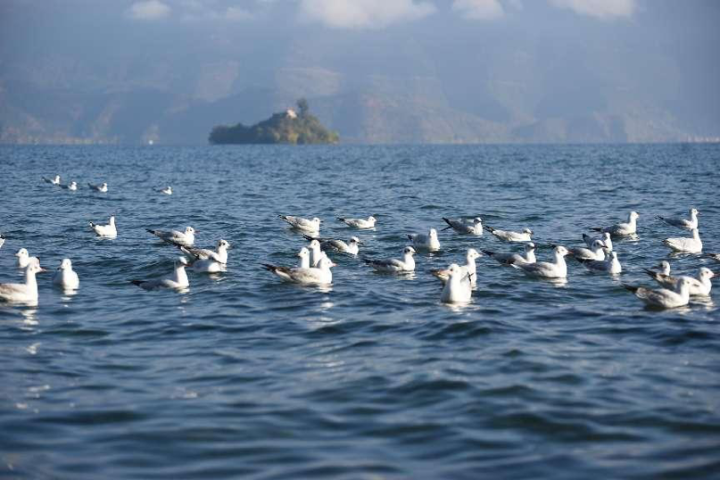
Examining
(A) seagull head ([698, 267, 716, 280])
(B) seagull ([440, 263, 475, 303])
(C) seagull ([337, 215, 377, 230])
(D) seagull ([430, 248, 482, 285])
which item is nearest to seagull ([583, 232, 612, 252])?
(D) seagull ([430, 248, 482, 285])

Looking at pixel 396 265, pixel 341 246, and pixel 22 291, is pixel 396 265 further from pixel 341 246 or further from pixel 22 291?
pixel 22 291

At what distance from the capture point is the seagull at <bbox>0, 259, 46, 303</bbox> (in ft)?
59.5

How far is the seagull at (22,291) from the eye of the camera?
18.1 m

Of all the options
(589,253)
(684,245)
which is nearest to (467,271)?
(589,253)

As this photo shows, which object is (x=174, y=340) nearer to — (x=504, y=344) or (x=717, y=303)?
(x=504, y=344)

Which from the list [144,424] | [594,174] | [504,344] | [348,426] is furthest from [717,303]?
[594,174]

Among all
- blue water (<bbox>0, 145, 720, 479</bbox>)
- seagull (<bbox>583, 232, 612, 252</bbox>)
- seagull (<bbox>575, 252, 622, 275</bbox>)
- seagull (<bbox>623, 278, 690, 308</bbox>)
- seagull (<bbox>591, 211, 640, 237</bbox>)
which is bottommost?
blue water (<bbox>0, 145, 720, 479</bbox>)

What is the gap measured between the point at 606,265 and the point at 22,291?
1325 cm

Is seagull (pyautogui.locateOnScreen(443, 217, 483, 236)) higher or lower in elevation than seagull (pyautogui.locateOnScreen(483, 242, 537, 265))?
higher

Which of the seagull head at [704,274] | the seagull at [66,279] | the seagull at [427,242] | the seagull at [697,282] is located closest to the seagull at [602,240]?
the seagull at [427,242]

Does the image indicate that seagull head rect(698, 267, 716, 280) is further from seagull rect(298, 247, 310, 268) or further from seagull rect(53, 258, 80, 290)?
seagull rect(53, 258, 80, 290)

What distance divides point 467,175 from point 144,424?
63.7m

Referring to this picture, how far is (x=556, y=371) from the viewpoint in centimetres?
1330

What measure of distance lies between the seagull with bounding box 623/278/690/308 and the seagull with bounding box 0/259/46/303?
11.9 metres
